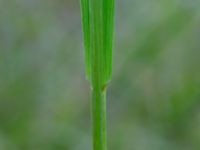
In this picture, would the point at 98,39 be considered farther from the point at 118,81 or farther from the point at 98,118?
the point at 118,81

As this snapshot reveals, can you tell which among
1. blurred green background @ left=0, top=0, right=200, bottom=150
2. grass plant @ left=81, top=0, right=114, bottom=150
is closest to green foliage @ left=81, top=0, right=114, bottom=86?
grass plant @ left=81, top=0, right=114, bottom=150

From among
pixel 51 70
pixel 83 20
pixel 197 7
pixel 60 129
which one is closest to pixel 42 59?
pixel 51 70

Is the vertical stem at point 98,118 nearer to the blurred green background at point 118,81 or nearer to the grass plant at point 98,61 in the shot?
the grass plant at point 98,61

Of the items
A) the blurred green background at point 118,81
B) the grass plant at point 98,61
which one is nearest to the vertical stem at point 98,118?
the grass plant at point 98,61

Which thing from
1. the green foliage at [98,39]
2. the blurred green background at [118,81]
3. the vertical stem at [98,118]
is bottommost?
the blurred green background at [118,81]

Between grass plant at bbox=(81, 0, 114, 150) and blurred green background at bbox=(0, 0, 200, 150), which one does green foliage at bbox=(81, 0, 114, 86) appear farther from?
blurred green background at bbox=(0, 0, 200, 150)

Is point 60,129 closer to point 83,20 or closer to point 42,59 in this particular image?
point 42,59

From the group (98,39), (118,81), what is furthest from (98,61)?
(118,81)
